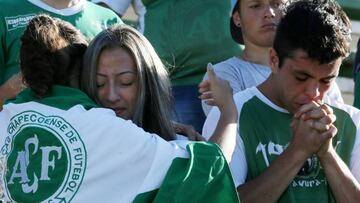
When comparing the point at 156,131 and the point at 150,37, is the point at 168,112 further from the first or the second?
the point at 150,37

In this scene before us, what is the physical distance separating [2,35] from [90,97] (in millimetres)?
986

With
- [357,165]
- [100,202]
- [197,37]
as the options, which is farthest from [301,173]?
[197,37]

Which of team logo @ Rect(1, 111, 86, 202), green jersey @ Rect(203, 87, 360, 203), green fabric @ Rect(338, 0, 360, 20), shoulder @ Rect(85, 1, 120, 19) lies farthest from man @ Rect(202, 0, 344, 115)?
green fabric @ Rect(338, 0, 360, 20)

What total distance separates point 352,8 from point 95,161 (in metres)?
4.60

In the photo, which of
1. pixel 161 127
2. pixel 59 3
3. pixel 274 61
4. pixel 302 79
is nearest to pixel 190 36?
pixel 59 3

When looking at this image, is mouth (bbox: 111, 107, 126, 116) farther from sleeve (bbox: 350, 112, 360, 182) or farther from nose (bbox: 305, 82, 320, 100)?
sleeve (bbox: 350, 112, 360, 182)

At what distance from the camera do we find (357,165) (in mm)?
4004

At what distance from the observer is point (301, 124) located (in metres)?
3.80

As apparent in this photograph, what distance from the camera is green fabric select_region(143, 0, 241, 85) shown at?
5148 millimetres

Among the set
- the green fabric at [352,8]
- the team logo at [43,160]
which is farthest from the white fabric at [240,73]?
the green fabric at [352,8]

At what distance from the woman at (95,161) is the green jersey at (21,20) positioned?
989mm

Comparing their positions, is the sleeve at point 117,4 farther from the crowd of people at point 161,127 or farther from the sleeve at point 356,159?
the sleeve at point 356,159

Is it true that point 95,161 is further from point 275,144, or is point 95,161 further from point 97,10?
point 97,10

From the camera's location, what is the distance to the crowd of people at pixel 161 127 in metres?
3.48
